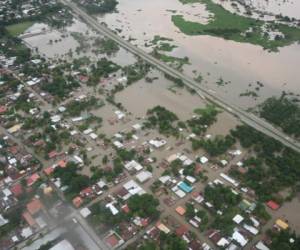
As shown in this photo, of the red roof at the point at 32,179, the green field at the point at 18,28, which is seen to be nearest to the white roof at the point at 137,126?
the red roof at the point at 32,179

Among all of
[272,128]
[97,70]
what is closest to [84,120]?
[97,70]

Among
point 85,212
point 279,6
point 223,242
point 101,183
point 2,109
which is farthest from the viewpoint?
point 279,6

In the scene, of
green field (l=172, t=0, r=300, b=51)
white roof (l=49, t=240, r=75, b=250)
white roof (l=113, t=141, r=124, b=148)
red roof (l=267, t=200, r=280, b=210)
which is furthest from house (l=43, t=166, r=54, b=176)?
green field (l=172, t=0, r=300, b=51)

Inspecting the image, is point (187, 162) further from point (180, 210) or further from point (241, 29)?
point (241, 29)

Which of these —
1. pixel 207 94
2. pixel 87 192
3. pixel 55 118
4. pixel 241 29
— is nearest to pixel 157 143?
pixel 87 192

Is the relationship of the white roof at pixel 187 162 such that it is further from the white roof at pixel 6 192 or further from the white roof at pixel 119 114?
the white roof at pixel 6 192

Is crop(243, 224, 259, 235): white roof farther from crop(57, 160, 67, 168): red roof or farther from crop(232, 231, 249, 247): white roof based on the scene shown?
crop(57, 160, 67, 168): red roof
